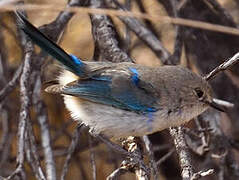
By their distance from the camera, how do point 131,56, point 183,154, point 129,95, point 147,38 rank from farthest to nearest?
1. point 131,56
2. point 147,38
3. point 129,95
4. point 183,154

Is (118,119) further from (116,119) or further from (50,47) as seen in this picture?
(50,47)

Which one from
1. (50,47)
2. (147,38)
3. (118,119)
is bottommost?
(118,119)

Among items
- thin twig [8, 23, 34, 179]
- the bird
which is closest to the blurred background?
thin twig [8, 23, 34, 179]

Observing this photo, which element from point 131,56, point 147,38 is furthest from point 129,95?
point 131,56

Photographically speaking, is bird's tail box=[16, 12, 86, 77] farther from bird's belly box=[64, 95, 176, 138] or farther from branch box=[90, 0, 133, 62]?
branch box=[90, 0, 133, 62]

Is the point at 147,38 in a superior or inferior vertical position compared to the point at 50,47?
superior

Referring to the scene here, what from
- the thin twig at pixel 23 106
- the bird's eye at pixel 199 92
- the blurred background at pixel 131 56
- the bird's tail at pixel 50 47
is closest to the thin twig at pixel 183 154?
the bird's eye at pixel 199 92

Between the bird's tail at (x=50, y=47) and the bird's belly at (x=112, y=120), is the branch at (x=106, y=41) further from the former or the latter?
the bird's belly at (x=112, y=120)

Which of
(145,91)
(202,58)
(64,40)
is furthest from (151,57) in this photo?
(145,91)
